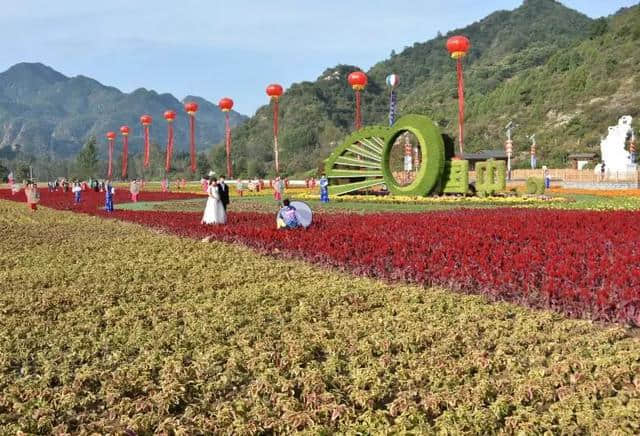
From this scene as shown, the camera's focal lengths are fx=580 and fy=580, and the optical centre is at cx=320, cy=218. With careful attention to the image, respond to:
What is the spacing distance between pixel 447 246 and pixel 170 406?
19.5 feet

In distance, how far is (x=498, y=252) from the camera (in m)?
8.03

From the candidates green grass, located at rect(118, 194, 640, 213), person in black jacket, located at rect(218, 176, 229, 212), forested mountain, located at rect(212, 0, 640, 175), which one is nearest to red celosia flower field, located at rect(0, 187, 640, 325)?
person in black jacket, located at rect(218, 176, 229, 212)

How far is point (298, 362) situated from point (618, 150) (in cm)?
3900

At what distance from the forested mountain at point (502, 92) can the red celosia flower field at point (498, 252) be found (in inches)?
2375

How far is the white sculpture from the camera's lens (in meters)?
37.4

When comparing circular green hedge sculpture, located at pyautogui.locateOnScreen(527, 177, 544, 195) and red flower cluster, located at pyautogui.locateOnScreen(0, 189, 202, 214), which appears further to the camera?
circular green hedge sculpture, located at pyautogui.locateOnScreen(527, 177, 544, 195)

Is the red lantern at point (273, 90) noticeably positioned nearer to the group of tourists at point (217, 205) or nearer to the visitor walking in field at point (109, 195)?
the visitor walking in field at point (109, 195)

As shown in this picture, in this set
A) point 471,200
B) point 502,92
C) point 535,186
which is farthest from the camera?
point 502,92

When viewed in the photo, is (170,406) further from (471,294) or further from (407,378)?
(471,294)

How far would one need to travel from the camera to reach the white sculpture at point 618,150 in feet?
123

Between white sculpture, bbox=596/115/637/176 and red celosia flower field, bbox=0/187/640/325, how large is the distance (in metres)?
27.8

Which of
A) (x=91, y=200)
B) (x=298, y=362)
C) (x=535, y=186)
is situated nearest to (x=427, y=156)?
(x=535, y=186)

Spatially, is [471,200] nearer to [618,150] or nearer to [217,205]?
[217,205]

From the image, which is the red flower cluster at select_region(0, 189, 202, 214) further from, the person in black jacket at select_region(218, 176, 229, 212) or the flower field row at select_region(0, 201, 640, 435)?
the flower field row at select_region(0, 201, 640, 435)
